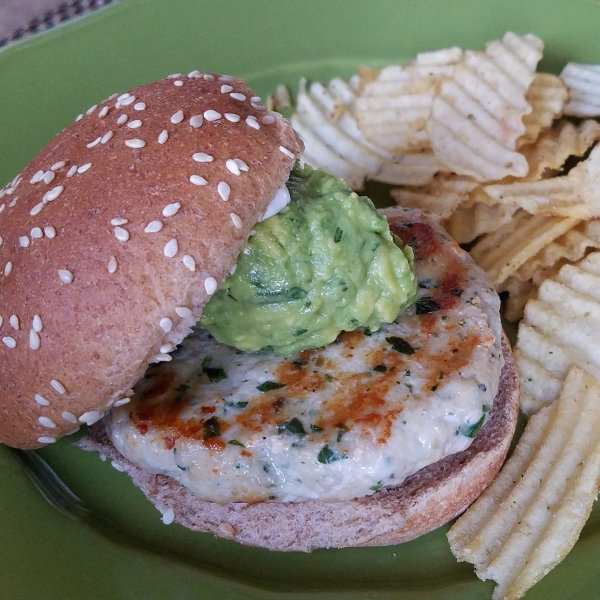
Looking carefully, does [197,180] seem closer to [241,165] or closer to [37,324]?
[241,165]

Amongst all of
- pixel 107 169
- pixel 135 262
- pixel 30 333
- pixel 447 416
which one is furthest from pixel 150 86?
pixel 447 416

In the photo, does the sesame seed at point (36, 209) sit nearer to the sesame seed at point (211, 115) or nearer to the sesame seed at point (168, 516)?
the sesame seed at point (211, 115)

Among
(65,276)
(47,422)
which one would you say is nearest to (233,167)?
(65,276)

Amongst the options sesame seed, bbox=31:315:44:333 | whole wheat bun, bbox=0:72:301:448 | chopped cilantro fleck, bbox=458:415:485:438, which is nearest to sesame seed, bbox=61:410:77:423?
whole wheat bun, bbox=0:72:301:448

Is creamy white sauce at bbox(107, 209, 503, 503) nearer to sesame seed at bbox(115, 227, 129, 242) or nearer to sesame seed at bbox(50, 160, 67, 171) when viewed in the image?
sesame seed at bbox(115, 227, 129, 242)

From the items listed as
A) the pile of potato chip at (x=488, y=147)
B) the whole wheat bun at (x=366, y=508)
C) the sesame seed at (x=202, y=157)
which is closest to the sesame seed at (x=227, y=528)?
the whole wheat bun at (x=366, y=508)

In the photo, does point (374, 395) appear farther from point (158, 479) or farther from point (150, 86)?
point (150, 86)
